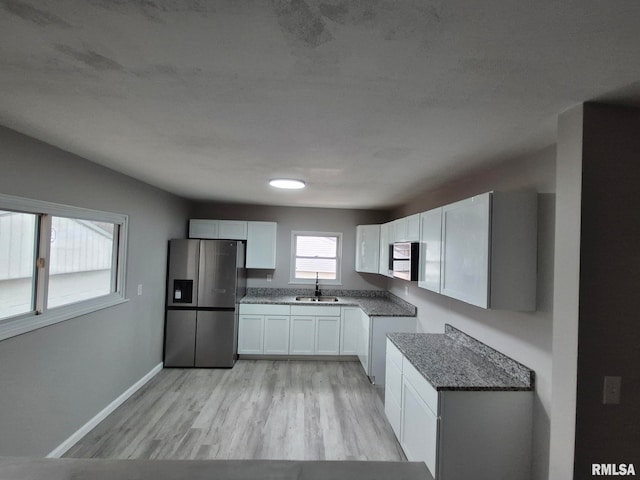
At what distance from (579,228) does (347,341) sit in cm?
372

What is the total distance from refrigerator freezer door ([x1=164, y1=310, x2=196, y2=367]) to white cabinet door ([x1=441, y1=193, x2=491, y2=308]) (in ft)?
11.2

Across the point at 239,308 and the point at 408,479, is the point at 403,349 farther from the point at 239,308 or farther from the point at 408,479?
the point at 239,308

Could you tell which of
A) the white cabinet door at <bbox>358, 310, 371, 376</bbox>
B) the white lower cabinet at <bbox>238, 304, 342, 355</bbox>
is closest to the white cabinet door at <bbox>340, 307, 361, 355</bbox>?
the white lower cabinet at <bbox>238, 304, 342, 355</bbox>

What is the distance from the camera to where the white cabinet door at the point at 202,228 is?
4.97 metres

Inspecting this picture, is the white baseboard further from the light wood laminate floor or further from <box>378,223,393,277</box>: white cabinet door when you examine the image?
<box>378,223,393,277</box>: white cabinet door

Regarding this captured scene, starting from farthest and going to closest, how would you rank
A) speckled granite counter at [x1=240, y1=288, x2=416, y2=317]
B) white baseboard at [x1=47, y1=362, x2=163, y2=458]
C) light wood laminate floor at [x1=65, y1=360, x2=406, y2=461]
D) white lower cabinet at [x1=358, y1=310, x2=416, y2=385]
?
speckled granite counter at [x1=240, y1=288, x2=416, y2=317] → white lower cabinet at [x1=358, y1=310, x2=416, y2=385] → light wood laminate floor at [x1=65, y1=360, x2=406, y2=461] → white baseboard at [x1=47, y1=362, x2=163, y2=458]

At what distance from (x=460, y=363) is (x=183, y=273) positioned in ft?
11.8

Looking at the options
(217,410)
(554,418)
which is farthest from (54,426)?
(554,418)

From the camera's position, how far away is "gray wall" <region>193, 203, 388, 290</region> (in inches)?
209

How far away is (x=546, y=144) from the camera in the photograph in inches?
73.9

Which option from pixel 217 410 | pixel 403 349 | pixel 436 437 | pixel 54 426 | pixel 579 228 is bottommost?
pixel 217 410

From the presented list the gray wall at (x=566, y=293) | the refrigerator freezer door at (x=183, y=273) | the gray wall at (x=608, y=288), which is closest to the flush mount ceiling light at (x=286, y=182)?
the refrigerator freezer door at (x=183, y=273)

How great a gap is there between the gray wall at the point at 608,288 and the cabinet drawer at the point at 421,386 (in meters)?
0.75

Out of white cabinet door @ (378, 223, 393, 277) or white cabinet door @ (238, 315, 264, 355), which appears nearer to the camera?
white cabinet door @ (378, 223, 393, 277)
